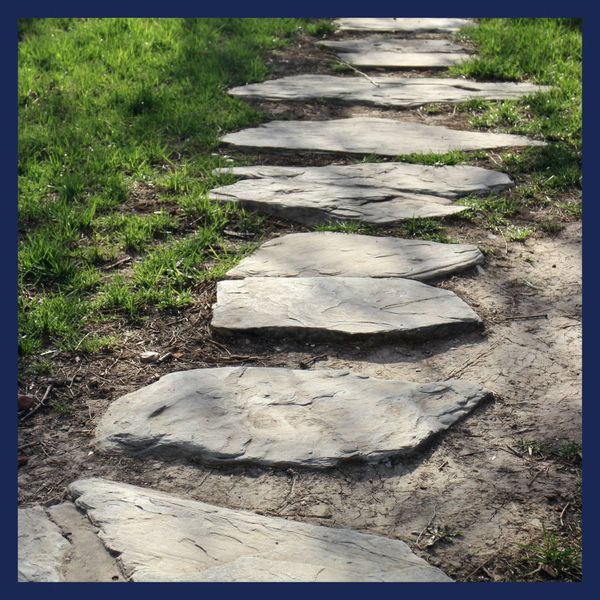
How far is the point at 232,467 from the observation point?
263 cm

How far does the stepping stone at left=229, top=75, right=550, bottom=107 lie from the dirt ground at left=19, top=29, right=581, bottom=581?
7.46 feet

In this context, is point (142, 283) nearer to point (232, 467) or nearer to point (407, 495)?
point (232, 467)

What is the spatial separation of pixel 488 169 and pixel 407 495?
Result: 2575mm

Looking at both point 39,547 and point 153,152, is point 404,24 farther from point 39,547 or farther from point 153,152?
point 39,547

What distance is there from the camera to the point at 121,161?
15.1 feet

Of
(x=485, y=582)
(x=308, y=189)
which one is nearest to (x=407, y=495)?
(x=485, y=582)

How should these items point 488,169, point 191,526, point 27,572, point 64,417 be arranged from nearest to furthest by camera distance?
point 27,572 → point 191,526 → point 64,417 → point 488,169

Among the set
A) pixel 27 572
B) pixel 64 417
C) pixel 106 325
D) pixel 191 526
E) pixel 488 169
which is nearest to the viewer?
pixel 27 572

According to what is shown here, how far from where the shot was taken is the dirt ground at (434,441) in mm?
2439

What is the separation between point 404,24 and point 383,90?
192 centimetres

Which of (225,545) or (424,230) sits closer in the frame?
(225,545)

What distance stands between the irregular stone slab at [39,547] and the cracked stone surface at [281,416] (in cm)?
38

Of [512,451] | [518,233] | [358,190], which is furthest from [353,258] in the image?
[512,451]

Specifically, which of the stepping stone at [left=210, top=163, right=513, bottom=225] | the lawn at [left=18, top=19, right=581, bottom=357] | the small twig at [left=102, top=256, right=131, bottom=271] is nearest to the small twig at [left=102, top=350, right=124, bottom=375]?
the lawn at [left=18, top=19, right=581, bottom=357]
